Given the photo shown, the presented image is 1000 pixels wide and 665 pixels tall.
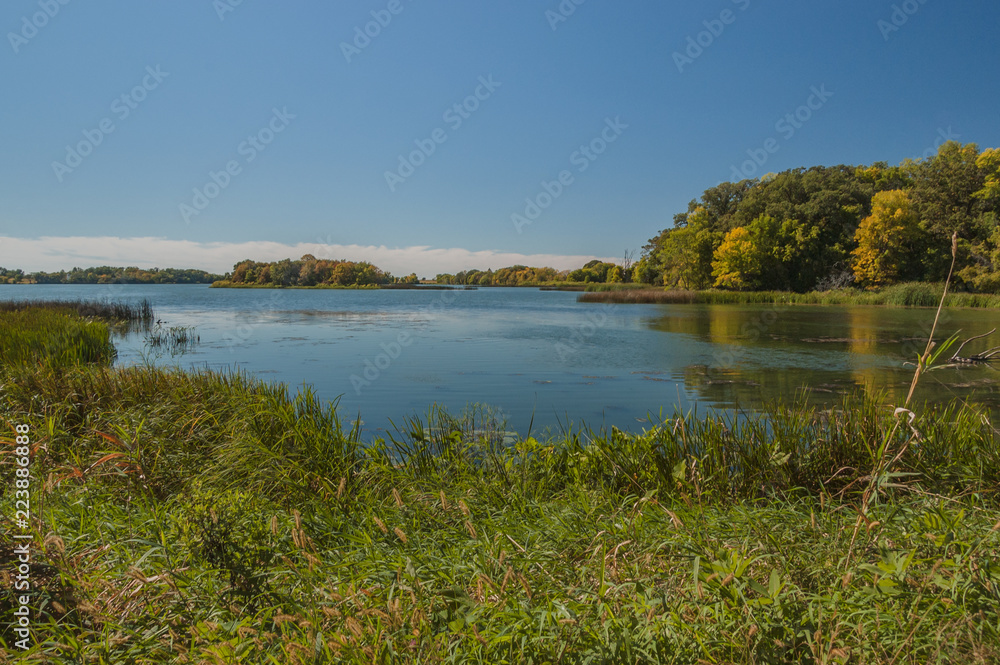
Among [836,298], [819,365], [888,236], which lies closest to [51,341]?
[819,365]

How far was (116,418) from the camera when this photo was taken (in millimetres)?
5695

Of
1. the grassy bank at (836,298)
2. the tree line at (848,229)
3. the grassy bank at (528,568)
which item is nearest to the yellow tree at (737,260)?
the tree line at (848,229)

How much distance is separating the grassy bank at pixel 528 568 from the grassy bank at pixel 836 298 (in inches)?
1608

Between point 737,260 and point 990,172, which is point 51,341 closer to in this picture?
point 737,260

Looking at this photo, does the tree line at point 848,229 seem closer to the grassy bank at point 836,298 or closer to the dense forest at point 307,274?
the grassy bank at point 836,298

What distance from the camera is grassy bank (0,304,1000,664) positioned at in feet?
6.07

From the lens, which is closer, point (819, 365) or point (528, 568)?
point (528, 568)

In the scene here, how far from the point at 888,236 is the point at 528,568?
197 ft

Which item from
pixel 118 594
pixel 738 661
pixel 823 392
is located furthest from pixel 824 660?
pixel 823 392

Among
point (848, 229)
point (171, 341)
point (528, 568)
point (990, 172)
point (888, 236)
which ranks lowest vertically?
point (171, 341)

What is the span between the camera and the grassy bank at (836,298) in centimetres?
3594

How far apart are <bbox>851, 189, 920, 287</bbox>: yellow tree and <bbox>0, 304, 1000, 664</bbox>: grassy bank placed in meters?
56.0

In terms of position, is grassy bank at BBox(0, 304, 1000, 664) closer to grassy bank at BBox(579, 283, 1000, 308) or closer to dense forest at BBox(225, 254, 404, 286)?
grassy bank at BBox(579, 283, 1000, 308)

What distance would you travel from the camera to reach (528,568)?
2.45 metres
